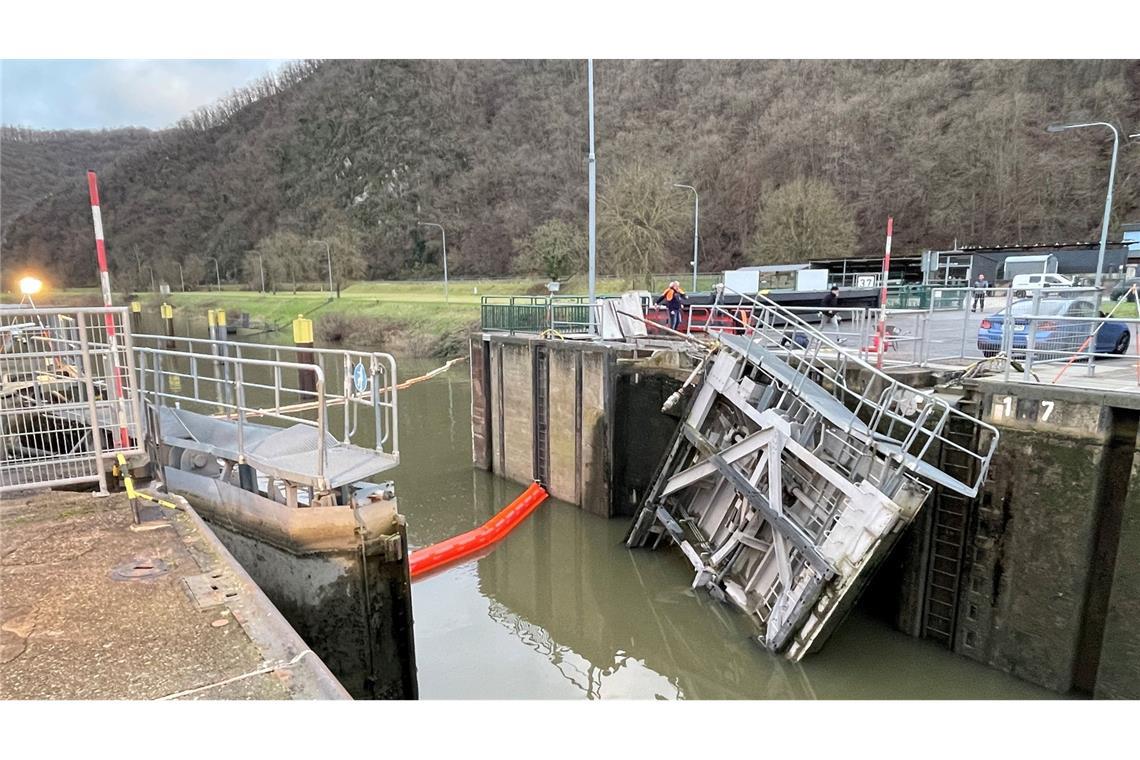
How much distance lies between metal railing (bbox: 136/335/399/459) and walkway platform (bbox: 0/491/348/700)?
1290 millimetres

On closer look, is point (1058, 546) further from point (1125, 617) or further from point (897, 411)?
point (897, 411)

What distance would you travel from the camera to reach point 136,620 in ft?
12.3

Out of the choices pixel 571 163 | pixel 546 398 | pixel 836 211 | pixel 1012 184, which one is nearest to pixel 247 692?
pixel 546 398

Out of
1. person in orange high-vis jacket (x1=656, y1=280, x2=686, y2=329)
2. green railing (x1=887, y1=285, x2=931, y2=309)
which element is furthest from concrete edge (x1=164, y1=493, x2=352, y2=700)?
green railing (x1=887, y1=285, x2=931, y2=309)

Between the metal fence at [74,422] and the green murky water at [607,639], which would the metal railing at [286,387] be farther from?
the green murky water at [607,639]

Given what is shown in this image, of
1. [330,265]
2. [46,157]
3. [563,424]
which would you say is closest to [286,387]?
[563,424]

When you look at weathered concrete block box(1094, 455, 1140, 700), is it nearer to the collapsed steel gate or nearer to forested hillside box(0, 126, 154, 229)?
the collapsed steel gate

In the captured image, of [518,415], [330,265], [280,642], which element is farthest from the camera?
[330,265]

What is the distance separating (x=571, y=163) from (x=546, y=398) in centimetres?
7722

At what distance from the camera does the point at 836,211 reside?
46750 mm

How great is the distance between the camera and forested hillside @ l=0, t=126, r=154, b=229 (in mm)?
99550

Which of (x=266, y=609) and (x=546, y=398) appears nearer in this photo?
(x=266, y=609)

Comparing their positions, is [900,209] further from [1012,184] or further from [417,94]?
[417,94]

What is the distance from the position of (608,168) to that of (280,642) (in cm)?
7276
